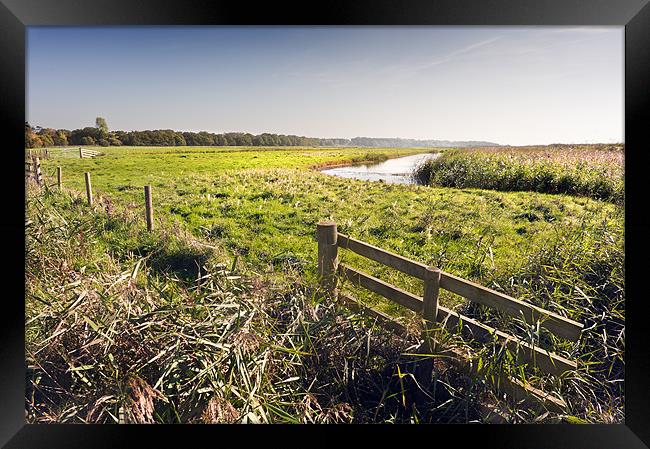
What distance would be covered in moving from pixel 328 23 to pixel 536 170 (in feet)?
10.5

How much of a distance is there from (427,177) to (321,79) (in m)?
1.46

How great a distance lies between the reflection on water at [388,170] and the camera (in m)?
3.70

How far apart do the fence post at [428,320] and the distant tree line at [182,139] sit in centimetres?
153

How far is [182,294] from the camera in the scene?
7.26ft

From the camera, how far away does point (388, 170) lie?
12.7 ft

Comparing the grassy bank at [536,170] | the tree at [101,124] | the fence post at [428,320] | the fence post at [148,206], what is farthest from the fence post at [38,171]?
the grassy bank at [536,170]

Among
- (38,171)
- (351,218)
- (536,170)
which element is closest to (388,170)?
(351,218)

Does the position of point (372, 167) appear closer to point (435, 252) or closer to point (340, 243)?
point (435, 252)

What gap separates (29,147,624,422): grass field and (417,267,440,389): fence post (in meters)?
0.50

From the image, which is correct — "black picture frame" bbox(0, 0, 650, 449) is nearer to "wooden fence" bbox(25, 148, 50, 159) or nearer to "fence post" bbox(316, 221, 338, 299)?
"fence post" bbox(316, 221, 338, 299)

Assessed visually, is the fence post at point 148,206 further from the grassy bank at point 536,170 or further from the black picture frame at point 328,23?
the grassy bank at point 536,170

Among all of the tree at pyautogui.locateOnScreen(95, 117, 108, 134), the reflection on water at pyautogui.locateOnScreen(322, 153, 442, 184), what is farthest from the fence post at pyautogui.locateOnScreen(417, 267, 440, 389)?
the tree at pyautogui.locateOnScreen(95, 117, 108, 134)

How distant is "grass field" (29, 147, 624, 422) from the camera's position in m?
2.65
